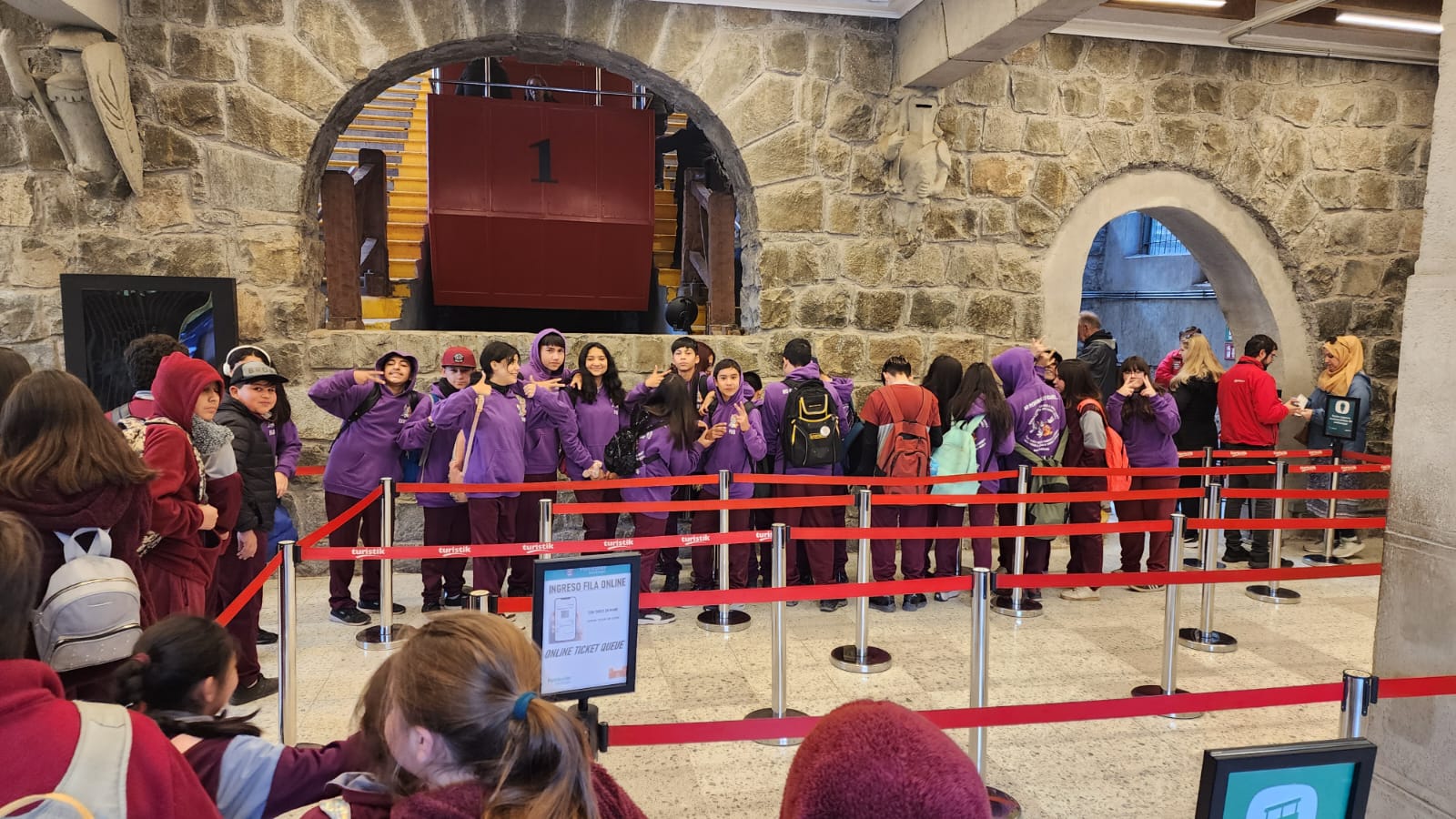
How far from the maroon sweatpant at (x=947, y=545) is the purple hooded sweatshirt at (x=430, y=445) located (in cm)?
304

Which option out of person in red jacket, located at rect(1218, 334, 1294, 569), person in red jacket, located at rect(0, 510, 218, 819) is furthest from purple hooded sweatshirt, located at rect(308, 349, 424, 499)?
person in red jacket, located at rect(1218, 334, 1294, 569)

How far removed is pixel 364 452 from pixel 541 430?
Result: 1010 millimetres

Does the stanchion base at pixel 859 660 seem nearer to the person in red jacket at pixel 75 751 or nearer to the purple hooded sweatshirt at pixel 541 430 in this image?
the purple hooded sweatshirt at pixel 541 430

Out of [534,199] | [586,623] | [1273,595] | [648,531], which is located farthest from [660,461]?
[1273,595]

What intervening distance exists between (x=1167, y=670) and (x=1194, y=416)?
3.76 metres

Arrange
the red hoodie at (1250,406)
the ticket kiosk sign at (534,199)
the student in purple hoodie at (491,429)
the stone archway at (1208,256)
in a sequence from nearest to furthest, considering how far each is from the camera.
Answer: the student in purple hoodie at (491,429) → the red hoodie at (1250,406) → the stone archway at (1208,256) → the ticket kiosk sign at (534,199)

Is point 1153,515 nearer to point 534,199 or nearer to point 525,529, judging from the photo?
point 525,529

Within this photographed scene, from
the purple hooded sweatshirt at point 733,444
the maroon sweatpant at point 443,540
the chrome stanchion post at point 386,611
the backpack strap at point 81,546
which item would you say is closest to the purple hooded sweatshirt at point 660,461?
the purple hooded sweatshirt at point 733,444

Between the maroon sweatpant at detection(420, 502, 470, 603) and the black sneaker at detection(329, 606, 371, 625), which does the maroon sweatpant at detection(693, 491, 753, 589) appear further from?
the black sneaker at detection(329, 606, 371, 625)

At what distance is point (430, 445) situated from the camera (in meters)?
5.32

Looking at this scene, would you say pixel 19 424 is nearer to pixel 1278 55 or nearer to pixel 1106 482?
pixel 1106 482

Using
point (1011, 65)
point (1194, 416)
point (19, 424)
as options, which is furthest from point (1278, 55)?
point (19, 424)

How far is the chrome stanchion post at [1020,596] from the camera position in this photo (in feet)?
17.9

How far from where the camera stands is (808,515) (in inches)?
224
